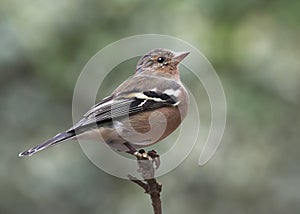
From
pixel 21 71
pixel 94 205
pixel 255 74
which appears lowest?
pixel 94 205

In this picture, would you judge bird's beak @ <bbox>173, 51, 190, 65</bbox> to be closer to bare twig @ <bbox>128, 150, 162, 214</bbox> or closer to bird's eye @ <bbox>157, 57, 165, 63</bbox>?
bird's eye @ <bbox>157, 57, 165, 63</bbox>

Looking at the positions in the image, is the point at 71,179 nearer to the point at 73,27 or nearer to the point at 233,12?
the point at 73,27

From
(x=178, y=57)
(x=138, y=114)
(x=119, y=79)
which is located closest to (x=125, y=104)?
(x=138, y=114)

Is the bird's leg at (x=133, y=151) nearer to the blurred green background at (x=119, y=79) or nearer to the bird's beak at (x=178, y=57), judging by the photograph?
the bird's beak at (x=178, y=57)

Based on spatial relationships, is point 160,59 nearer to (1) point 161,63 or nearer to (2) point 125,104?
(1) point 161,63

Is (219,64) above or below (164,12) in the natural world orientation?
below

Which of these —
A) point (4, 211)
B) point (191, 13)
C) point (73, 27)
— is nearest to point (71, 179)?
point (4, 211)

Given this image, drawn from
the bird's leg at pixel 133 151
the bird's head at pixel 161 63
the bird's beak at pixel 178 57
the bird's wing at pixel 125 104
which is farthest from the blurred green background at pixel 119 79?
the bird's leg at pixel 133 151

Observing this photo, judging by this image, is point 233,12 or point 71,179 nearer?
point 71,179
